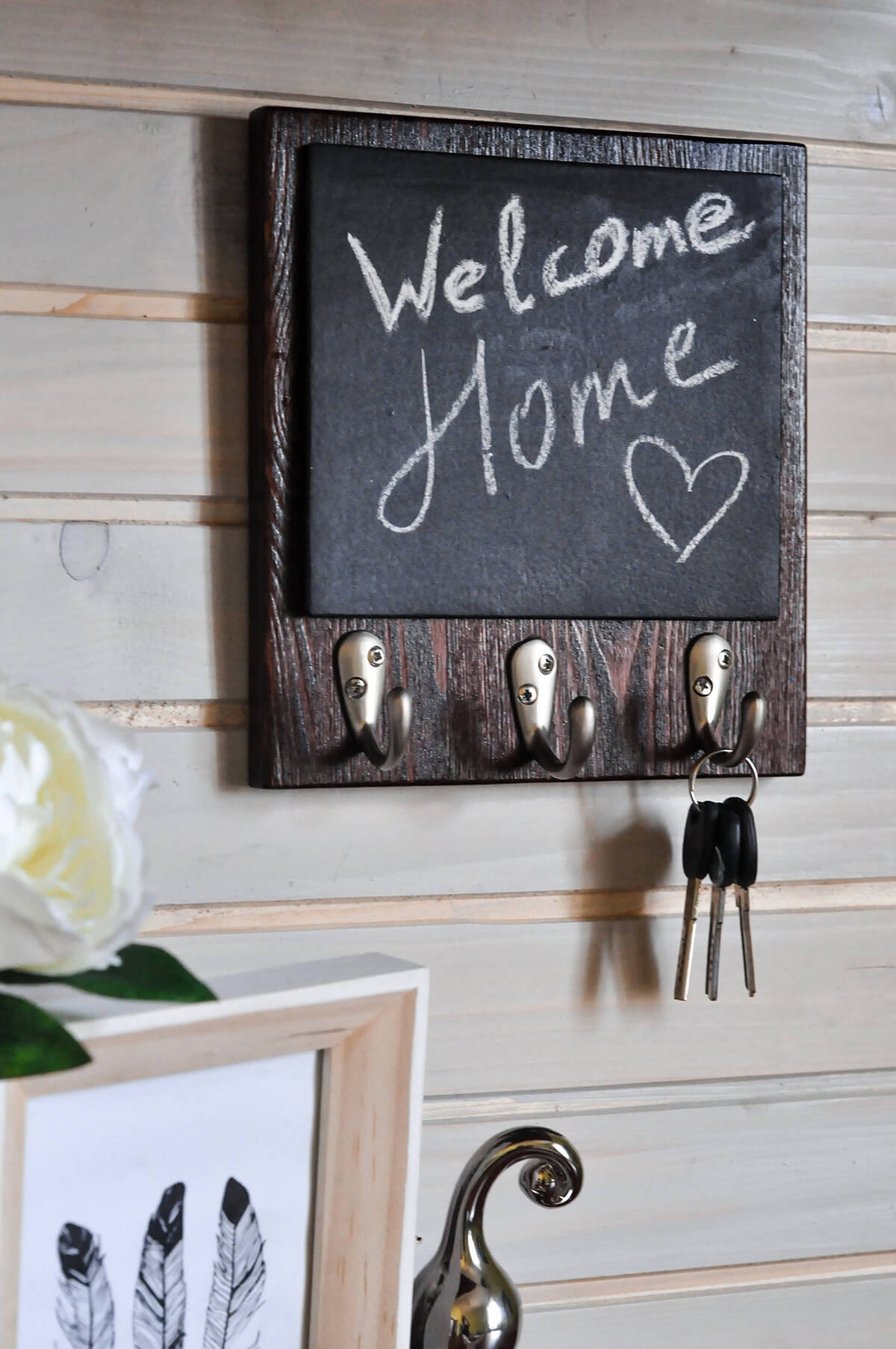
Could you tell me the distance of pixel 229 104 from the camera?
846 mm

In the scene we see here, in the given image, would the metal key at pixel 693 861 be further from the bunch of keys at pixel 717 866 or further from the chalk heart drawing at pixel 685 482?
the chalk heart drawing at pixel 685 482

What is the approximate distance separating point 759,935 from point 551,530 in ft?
1.05

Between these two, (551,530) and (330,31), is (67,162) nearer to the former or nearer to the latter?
(330,31)

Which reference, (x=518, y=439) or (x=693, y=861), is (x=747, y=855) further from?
(x=518, y=439)

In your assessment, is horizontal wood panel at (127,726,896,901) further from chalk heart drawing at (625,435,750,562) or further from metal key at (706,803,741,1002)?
chalk heart drawing at (625,435,750,562)

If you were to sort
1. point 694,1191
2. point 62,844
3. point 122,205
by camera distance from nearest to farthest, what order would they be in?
1. point 62,844
2. point 122,205
3. point 694,1191

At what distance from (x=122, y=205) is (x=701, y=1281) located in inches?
31.7

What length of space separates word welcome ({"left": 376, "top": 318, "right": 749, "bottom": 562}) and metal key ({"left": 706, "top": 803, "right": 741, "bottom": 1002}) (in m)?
0.17

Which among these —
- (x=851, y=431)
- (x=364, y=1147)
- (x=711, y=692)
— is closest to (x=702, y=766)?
(x=711, y=692)

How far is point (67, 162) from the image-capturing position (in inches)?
32.3

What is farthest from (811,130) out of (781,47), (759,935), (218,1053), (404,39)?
(218,1053)

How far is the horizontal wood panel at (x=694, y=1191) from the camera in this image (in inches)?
35.2

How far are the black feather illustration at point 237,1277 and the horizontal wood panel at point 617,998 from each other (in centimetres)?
23

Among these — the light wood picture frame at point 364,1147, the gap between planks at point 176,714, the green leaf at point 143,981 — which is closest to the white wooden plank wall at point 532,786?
the gap between planks at point 176,714
